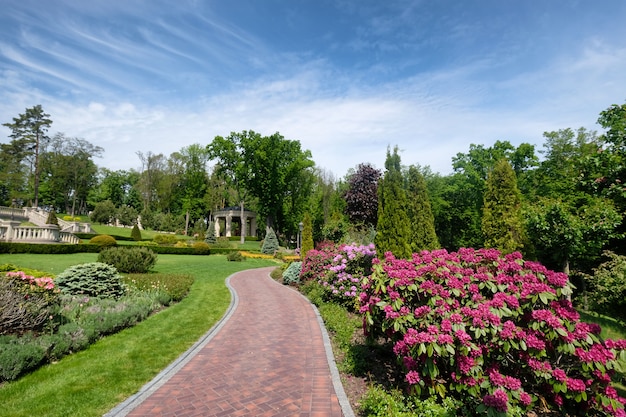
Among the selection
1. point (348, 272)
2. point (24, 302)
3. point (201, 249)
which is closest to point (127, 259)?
point (24, 302)

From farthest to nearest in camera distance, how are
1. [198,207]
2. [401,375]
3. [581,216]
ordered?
1. [198,207]
2. [581,216]
3. [401,375]

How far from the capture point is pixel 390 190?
1213 cm

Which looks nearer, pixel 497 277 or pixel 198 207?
pixel 497 277

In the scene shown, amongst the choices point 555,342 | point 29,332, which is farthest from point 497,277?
point 29,332

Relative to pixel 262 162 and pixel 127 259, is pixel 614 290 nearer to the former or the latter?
pixel 127 259

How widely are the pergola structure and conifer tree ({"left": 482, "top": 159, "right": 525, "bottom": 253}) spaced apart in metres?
39.4

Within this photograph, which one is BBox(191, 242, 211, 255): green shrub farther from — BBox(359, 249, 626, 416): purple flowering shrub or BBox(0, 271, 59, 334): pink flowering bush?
BBox(359, 249, 626, 416): purple flowering shrub

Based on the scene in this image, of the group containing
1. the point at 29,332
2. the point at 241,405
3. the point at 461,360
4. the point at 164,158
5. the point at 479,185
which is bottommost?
the point at 241,405

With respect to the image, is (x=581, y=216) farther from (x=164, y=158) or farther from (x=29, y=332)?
(x=164, y=158)

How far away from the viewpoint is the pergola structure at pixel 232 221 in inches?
2152

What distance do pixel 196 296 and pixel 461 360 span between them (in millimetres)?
10595

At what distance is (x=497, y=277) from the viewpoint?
470 centimetres

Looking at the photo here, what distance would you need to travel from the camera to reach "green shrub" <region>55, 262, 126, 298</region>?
9.98 m

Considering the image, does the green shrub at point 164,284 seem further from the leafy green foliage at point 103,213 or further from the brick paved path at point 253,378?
the leafy green foliage at point 103,213
